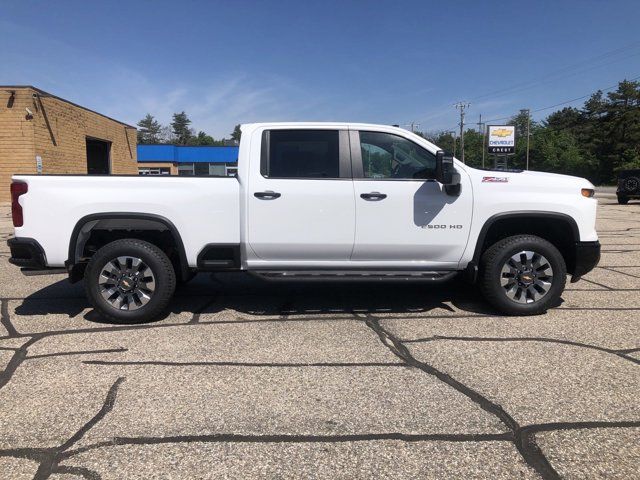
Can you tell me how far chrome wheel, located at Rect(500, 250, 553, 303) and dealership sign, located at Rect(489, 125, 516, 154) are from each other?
175ft

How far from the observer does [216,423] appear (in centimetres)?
313

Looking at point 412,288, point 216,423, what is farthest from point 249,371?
point 412,288

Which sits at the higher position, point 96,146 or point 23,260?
point 96,146

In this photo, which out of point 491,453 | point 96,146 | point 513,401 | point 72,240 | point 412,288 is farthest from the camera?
point 96,146

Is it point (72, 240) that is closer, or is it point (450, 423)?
point (450, 423)

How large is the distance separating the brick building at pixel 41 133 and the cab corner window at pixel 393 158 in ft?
64.0

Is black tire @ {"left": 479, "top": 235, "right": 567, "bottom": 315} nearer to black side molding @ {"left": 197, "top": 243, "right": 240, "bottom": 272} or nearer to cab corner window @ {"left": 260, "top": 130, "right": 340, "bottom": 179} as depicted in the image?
cab corner window @ {"left": 260, "top": 130, "right": 340, "bottom": 179}

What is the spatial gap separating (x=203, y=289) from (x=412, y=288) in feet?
9.29

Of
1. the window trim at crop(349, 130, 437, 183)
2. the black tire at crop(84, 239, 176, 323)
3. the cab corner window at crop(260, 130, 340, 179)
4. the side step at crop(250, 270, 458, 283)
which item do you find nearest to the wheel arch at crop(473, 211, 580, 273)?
the side step at crop(250, 270, 458, 283)

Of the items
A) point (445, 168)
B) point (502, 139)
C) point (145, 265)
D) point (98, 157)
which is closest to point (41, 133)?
point (98, 157)

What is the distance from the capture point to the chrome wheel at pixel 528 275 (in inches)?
207

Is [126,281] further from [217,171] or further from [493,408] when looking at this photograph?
[217,171]

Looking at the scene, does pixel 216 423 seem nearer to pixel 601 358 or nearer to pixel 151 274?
pixel 151 274

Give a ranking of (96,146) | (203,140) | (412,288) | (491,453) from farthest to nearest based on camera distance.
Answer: (203,140), (96,146), (412,288), (491,453)
